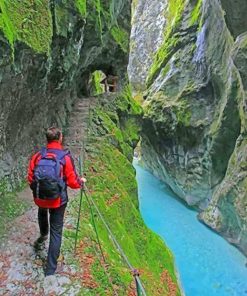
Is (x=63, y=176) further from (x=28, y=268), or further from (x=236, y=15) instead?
(x=236, y=15)

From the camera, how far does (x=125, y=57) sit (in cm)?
2314

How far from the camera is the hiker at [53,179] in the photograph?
5914mm

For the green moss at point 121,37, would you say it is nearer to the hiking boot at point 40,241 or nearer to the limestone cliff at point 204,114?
the limestone cliff at point 204,114

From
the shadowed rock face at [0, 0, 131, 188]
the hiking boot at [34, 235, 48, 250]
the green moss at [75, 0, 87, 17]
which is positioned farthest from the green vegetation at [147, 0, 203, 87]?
the hiking boot at [34, 235, 48, 250]

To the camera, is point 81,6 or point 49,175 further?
point 81,6

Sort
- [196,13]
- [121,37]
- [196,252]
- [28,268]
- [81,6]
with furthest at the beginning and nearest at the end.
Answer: [196,13] < [121,37] < [196,252] < [81,6] < [28,268]

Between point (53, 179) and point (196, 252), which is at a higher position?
point (53, 179)

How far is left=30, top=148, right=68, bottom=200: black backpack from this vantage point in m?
5.89

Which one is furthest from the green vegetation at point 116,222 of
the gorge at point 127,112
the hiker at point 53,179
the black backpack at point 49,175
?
the black backpack at point 49,175

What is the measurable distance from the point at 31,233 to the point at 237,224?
13.2 meters

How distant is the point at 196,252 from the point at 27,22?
13055 mm

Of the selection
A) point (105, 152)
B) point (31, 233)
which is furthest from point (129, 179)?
point (31, 233)

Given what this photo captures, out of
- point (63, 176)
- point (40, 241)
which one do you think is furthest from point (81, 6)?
point (63, 176)

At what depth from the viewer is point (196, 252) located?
1800 centimetres
